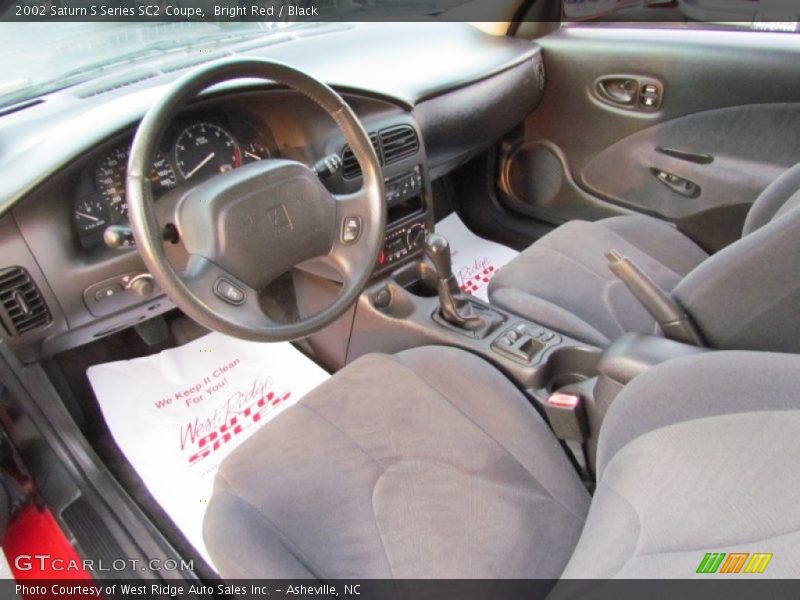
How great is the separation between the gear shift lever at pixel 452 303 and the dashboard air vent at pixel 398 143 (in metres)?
0.23

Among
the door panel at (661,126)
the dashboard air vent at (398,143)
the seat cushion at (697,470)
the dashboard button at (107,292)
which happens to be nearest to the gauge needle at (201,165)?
the dashboard button at (107,292)

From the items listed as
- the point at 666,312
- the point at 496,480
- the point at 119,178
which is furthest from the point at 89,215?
the point at 666,312

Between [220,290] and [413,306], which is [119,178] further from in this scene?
[413,306]

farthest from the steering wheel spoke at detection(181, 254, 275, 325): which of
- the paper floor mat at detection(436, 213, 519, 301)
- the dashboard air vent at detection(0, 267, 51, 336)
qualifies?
the paper floor mat at detection(436, 213, 519, 301)

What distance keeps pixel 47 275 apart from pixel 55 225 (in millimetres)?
88

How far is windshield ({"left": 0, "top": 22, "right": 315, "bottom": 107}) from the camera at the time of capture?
1332 millimetres

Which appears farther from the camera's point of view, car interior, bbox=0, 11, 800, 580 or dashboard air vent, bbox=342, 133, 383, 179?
dashboard air vent, bbox=342, 133, 383, 179

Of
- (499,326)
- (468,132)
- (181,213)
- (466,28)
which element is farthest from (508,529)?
(466,28)

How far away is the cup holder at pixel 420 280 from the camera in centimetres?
155

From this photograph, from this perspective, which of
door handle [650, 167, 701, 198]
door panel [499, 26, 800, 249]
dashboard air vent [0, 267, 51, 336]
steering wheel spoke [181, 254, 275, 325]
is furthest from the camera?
door handle [650, 167, 701, 198]

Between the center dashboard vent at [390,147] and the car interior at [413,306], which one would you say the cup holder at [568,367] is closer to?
the car interior at [413,306]

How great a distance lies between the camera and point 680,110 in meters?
1.80

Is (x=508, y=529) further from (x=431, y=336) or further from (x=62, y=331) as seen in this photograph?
(x=62, y=331)

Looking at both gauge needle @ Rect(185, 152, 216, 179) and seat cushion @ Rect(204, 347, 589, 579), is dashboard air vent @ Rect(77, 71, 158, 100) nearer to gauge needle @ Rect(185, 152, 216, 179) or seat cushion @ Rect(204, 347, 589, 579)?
gauge needle @ Rect(185, 152, 216, 179)
